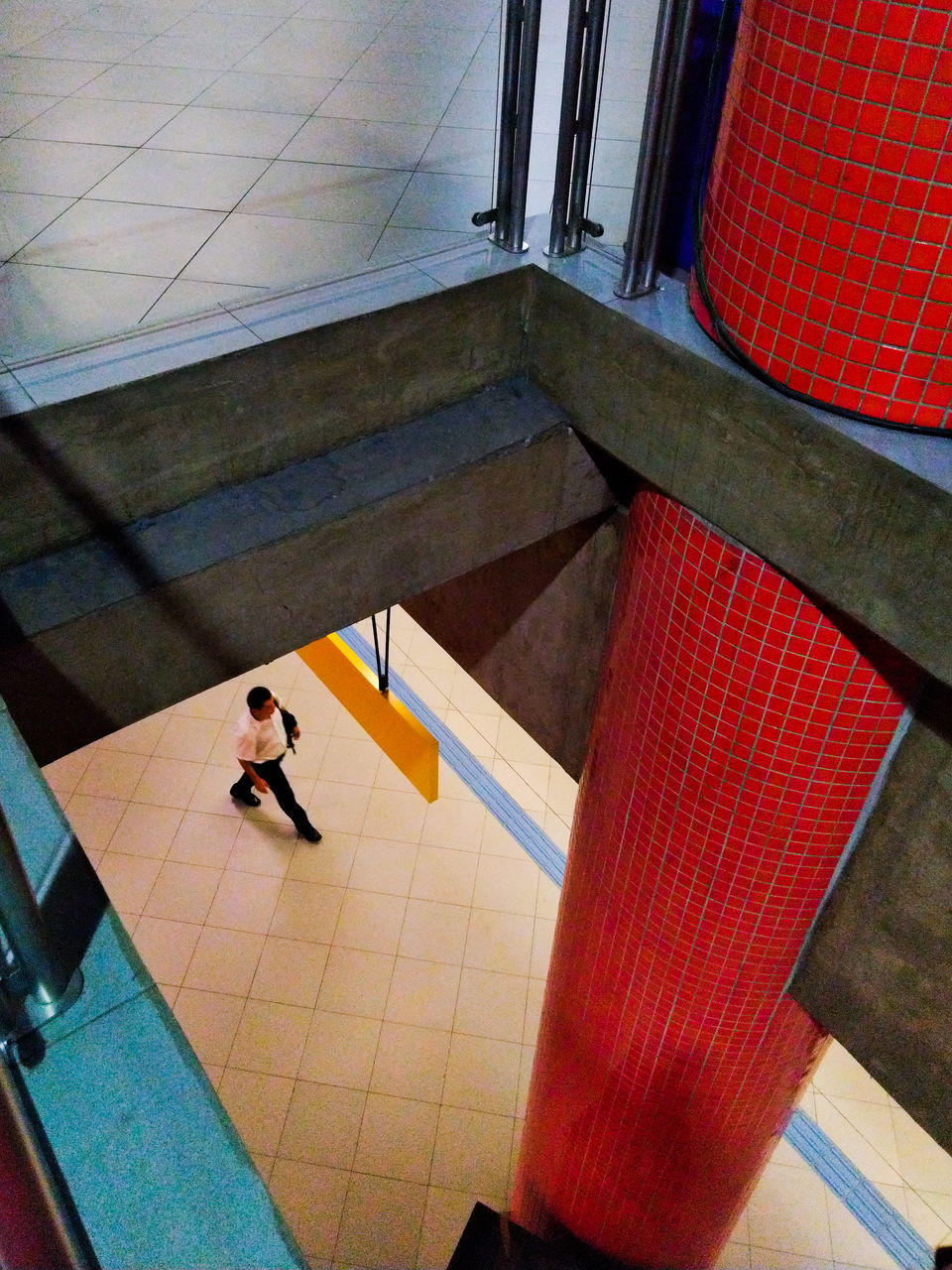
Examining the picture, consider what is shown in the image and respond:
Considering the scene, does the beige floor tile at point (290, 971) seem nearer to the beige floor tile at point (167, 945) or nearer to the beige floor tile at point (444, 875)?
the beige floor tile at point (167, 945)

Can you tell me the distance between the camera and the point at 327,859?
6285 millimetres

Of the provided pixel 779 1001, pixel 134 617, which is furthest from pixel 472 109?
pixel 779 1001

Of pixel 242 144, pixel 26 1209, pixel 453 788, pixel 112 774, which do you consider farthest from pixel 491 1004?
pixel 26 1209

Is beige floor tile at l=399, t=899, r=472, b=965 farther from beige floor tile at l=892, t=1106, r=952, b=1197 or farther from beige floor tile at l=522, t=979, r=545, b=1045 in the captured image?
beige floor tile at l=892, t=1106, r=952, b=1197

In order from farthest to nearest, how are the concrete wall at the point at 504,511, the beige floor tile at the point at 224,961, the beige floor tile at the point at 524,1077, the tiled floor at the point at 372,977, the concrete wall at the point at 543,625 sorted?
the beige floor tile at the point at 224,961, the beige floor tile at the point at 524,1077, the tiled floor at the point at 372,977, the concrete wall at the point at 543,625, the concrete wall at the point at 504,511

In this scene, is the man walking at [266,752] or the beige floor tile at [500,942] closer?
the man walking at [266,752]

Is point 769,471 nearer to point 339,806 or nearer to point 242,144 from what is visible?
point 242,144

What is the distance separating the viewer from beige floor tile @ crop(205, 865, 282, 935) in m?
5.95

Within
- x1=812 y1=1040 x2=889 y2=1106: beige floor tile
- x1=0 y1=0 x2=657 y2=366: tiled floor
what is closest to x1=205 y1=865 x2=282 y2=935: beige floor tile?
x1=812 y1=1040 x2=889 y2=1106: beige floor tile

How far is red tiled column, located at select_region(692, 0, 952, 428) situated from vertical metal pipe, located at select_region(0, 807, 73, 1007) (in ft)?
5.59

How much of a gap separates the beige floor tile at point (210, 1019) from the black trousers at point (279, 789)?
3.71ft

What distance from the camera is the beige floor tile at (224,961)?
5688 mm

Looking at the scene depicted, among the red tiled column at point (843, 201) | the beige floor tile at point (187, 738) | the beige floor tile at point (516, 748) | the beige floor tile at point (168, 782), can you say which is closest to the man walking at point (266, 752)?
the beige floor tile at point (168, 782)

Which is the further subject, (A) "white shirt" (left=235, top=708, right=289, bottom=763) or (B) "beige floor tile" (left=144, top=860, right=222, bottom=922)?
(B) "beige floor tile" (left=144, top=860, right=222, bottom=922)
